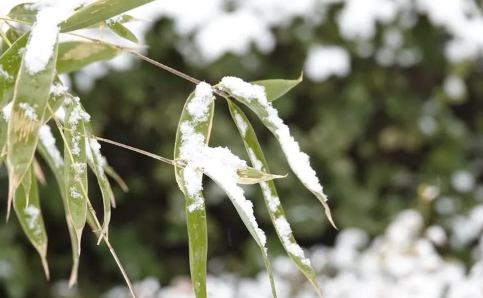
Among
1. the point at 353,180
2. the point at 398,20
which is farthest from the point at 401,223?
the point at 398,20

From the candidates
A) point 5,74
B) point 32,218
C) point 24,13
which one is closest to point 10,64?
point 5,74

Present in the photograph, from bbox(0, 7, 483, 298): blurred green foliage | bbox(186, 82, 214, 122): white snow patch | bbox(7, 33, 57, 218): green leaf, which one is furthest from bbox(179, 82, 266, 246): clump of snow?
bbox(0, 7, 483, 298): blurred green foliage

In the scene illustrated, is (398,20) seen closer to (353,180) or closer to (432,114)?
(432,114)

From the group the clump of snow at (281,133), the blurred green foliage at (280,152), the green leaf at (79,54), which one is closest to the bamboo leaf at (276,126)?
the clump of snow at (281,133)

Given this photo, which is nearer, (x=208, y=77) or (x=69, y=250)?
(x=208, y=77)

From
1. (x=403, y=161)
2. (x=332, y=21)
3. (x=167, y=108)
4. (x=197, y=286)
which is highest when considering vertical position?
(x=332, y=21)

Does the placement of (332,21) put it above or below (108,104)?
above

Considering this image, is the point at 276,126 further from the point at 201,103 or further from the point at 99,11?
the point at 99,11

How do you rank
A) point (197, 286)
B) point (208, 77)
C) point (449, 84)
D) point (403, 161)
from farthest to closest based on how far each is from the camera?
point (403, 161) < point (449, 84) < point (208, 77) < point (197, 286)
